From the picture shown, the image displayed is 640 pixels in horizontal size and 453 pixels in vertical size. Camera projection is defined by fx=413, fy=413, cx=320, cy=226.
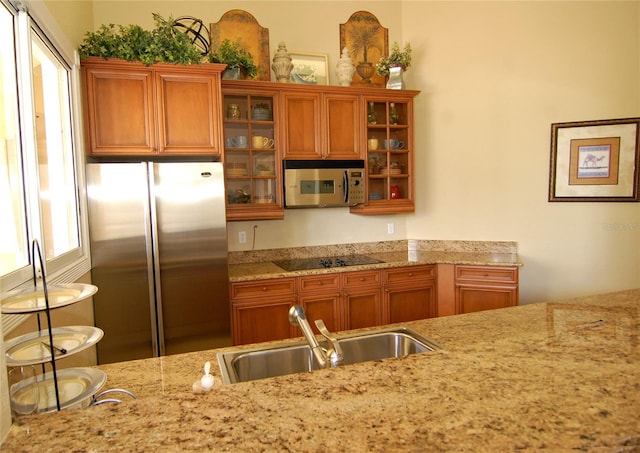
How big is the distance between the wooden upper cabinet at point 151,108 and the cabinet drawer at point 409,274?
1.69 metres

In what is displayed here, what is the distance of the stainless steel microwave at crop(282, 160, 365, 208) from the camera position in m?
3.40

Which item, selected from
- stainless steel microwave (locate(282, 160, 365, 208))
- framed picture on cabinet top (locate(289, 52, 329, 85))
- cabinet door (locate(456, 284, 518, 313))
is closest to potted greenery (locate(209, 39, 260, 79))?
framed picture on cabinet top (locate(289, 52, 329, 85))

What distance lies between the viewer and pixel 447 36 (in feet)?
12.7

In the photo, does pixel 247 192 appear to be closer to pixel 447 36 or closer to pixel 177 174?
pixel 177 174

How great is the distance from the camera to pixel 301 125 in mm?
3441

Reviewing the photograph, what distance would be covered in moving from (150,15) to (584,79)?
363 cm

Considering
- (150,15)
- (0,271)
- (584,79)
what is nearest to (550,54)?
(584,79)

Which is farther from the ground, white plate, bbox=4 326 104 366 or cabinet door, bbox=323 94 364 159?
cabinet door, bbox=323 94 364 159

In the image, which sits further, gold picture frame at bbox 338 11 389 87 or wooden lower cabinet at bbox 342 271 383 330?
gold picture frame at bbox 338 11 389 87

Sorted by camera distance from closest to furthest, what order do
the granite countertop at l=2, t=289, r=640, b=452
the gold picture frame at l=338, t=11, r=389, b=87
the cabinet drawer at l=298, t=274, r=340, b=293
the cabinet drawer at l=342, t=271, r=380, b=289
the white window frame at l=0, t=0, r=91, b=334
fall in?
the granite countertop at l=2, t=289, r=640, b=452, the white window frame at l=0, t=0, r=91, b=334, the cabinet drawer at l=298, t=274, r=340, b=293, the cabinet drawer at l=342, t=271, r=380, b=289, the gold picture frame at l=338, t=11, r=389, b=87

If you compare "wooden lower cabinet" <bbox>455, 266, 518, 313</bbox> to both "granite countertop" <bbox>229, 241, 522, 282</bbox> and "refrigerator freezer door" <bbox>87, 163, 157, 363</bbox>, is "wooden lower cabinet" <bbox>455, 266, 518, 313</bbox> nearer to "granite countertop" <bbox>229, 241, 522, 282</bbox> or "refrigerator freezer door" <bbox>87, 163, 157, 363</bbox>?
"granite countertop" <bbox>229, 241, 522, 282</bbox>

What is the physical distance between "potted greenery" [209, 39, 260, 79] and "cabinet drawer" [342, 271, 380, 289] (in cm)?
177

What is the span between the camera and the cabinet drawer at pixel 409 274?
11.3ft

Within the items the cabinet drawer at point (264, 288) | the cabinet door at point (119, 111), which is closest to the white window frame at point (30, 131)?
the cabinet door at point (119, 111)
